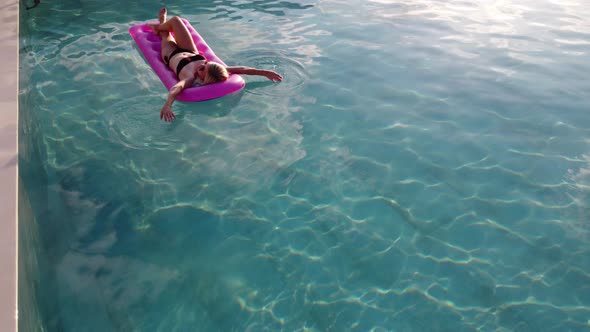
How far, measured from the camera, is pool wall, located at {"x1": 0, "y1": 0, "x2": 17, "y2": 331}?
84.2 inches

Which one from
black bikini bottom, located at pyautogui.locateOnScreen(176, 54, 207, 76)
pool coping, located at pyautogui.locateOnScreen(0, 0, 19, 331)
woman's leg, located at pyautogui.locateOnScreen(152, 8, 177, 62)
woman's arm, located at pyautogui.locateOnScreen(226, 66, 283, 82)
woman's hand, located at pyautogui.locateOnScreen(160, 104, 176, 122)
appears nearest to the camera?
pool coping, located at pyautogui.locateOnScreen(0, 0, 19, 331)

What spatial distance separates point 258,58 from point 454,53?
7.19 feet

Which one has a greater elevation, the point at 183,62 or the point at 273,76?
the point at 183,62

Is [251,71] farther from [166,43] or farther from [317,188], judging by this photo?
[317,188]

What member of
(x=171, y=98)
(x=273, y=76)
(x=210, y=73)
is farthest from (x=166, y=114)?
(x=273, y=76)

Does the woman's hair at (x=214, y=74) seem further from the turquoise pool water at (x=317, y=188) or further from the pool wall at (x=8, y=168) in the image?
the pool wall at (x=8, y=168)

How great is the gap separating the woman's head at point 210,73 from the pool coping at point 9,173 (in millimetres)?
1430

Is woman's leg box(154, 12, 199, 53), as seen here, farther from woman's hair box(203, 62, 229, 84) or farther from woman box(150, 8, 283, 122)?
woman's hair box(203, 62, 229, 84)

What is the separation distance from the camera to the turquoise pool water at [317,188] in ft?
8.95

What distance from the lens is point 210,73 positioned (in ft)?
14.2

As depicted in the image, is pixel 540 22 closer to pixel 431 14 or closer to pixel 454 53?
pixel 431 14

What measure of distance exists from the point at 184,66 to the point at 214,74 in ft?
1.04

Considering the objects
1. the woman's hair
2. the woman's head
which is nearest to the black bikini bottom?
the woman's head

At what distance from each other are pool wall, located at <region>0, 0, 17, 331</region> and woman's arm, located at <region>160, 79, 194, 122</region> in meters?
1.03
